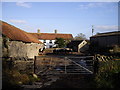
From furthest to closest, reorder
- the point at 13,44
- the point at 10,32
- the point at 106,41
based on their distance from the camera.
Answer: the point at 106,41
the point at 10,32
the point at 13,44

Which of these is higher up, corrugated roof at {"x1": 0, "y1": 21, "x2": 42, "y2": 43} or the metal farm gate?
corrugated roof at {"x1": 0, "y1": 21, "x2": 42, "y2": 43}

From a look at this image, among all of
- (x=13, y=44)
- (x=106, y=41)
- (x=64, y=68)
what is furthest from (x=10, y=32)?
(x=106, y=41)

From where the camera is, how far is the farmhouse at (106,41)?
1511 inches

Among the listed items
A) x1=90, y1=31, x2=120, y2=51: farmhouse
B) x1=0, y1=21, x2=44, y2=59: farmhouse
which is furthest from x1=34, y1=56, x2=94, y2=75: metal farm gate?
x1=90, y1=31, x2=120, y2=51: farmhouse

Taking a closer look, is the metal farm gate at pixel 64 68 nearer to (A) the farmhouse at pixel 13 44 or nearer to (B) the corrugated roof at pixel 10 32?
(A) the farmhouse at pixel 13 44

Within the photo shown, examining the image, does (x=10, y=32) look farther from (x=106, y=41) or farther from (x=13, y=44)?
(x=106, y=41)

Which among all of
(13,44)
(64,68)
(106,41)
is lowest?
(64,68)

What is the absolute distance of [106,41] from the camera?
138 feet

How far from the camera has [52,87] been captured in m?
5.73

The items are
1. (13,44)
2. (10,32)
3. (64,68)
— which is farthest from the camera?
(10,32)

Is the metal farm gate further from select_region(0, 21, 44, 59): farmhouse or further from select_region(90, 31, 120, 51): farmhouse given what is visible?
select_region(90, 31, 120, 51): farmhouse

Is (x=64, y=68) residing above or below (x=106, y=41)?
below

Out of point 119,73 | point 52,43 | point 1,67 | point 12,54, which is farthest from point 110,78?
point 52,43

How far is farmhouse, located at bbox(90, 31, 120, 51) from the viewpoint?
38.4 m
